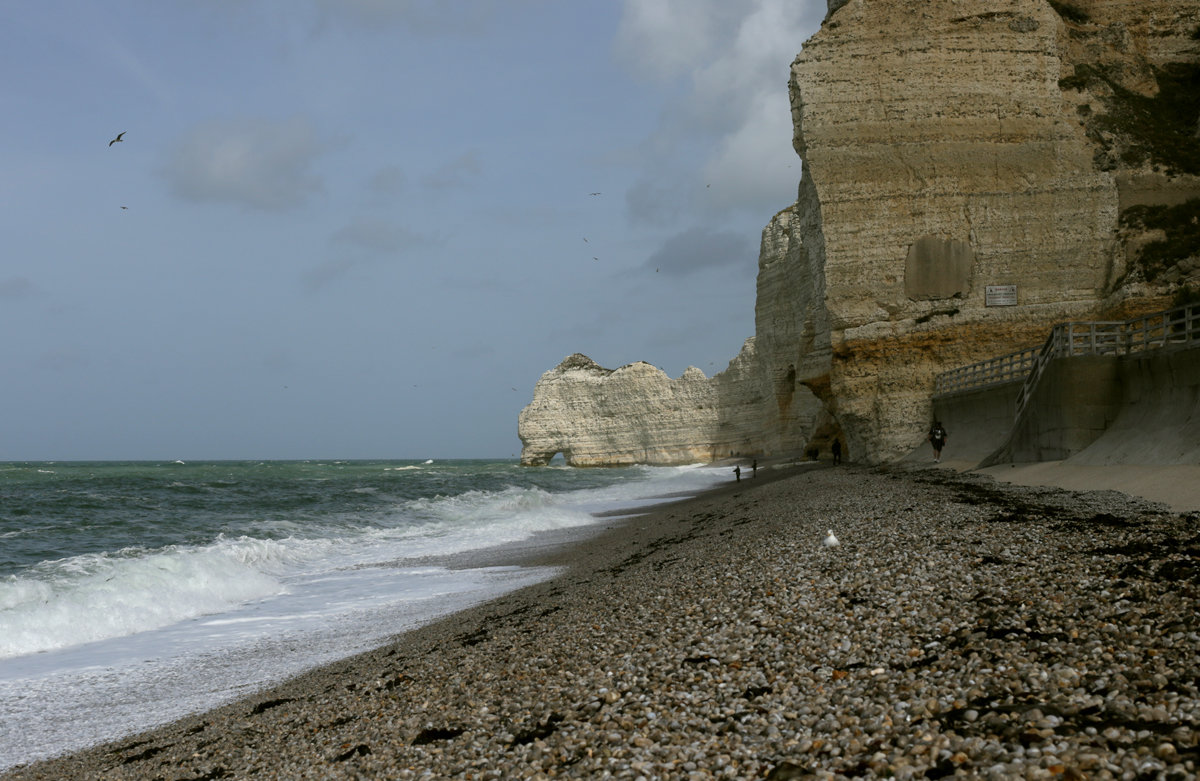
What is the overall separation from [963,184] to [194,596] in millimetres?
26303

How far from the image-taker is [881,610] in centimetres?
629

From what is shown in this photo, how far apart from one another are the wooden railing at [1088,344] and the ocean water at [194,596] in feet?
40.6

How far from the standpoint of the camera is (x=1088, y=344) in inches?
717

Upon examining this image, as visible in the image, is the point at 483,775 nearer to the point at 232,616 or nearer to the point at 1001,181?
the point at 232,616

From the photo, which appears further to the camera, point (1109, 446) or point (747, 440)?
point (747, 440)

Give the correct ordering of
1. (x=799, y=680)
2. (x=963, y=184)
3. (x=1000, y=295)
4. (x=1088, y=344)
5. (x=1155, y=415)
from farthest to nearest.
Answer: 1. (x=963, y=184)
2. (x=1000, y=295)
3. (x=1088, y=344)
4. (x=1155, y=415)
5. (x=799, y=680)

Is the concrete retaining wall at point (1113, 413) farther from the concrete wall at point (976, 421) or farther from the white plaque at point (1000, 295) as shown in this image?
the white plaque at point (1000, 295)

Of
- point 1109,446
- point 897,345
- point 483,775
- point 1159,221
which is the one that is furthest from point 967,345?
point 483,775

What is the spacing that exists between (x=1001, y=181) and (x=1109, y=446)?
49.6 ft

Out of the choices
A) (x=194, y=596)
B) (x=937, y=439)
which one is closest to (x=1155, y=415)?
(x=937, y=439)

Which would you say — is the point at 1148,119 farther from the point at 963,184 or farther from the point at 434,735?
the point at 434,735

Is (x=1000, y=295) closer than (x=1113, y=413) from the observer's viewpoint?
No

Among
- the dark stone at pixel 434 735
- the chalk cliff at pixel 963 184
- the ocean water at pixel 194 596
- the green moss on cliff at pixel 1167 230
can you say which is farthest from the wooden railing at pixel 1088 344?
the dark stone at pixel 434 735

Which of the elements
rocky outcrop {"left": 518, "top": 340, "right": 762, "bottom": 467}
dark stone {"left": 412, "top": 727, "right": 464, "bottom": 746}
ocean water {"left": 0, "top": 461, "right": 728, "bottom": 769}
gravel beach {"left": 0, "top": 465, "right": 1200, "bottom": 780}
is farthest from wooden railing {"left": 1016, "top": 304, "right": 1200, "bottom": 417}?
rocky outcrop {"left": 518, "top": 340, "right": 762, "bottom": 467}
